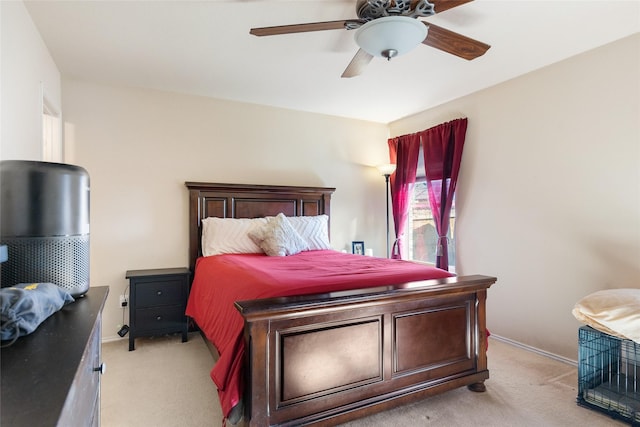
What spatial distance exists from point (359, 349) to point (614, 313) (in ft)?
4.95

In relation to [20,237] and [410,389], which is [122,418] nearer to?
[20,237]

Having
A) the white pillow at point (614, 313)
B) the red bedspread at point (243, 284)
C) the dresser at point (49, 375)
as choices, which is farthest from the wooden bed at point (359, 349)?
the dresser at point (49, 375)

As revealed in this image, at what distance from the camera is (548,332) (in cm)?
291

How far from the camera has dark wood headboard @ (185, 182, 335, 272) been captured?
358cm

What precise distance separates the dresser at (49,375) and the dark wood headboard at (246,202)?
266 centimetres

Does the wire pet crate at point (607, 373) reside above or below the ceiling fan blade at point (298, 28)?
below

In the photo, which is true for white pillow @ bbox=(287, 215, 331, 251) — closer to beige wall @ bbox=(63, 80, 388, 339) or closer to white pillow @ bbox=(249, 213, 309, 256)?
white pillow @ bbox=(249, 213, 309, 256)

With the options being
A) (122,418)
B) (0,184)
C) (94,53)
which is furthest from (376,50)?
(122,418)

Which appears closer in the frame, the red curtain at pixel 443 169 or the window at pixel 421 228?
the red curtain at pixel 443 169

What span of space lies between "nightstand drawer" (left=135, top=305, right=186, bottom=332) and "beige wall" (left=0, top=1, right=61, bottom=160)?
1.55 metres

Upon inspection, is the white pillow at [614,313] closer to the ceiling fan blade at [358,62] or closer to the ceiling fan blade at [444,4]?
the ceiling fan blade at [444,4]

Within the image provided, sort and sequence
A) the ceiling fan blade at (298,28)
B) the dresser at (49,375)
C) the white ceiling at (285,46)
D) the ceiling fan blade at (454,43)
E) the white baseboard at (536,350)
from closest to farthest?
1. the dresser at (49,375)
2. the ceiling fan blade at (298,28)
3. the ceiling fan blade at (454,43)
4. the white ceiling at (285,46)
5. the white baseboard at (536,350)

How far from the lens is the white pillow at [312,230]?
148 inches

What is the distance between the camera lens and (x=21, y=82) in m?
2.10
